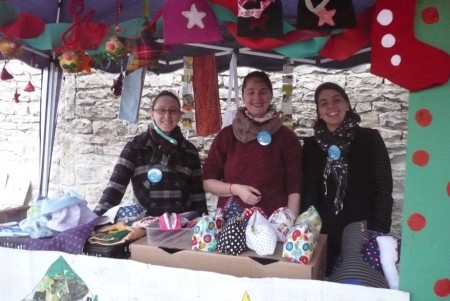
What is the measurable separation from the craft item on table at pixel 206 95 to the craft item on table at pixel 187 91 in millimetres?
32

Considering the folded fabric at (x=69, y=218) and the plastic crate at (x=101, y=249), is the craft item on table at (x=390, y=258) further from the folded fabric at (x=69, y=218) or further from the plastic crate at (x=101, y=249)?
the folded fabric at (x=69, y=218)

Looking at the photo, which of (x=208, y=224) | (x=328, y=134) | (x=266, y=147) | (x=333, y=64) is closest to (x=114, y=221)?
(x=208, y=224)

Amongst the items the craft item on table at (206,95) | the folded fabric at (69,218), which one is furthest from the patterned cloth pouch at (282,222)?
the craft item on table at (206,95)

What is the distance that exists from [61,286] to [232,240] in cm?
73

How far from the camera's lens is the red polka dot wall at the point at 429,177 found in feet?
4.49

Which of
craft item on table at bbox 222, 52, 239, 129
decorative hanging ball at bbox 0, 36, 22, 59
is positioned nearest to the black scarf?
craft item on table at bbox 222, 52, 239, 129

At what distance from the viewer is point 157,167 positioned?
257 cm

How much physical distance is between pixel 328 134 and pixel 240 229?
2.86 feet

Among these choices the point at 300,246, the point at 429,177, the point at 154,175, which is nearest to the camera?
the point at 429,177

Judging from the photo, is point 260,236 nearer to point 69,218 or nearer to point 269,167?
point 269,167

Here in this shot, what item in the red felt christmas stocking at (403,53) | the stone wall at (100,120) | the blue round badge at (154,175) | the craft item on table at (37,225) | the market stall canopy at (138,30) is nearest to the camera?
the red felt christmas stocking at (403,53)

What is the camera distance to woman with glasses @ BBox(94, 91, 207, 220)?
8.41ft

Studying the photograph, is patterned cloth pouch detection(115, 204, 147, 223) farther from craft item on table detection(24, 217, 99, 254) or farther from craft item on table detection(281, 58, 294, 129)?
craft item on table detection(281, 58, 294, 129)

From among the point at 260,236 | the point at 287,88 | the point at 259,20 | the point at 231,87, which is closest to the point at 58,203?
the point at 260,236
